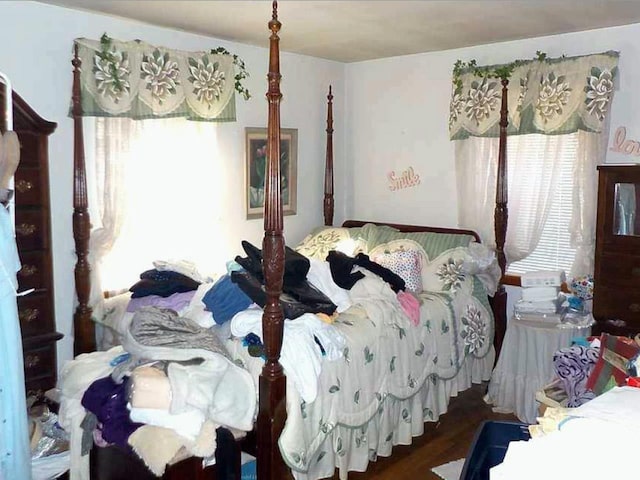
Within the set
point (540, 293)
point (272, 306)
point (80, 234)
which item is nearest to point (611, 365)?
point (272, 306)

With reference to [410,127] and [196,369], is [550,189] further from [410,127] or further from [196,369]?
[196,369]

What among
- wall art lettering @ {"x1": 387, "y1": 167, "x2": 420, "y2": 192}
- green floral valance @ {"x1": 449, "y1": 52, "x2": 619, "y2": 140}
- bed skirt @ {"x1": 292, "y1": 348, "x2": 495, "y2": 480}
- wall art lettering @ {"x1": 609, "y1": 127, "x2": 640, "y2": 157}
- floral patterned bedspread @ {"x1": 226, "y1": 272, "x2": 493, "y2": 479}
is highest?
green floral valance @ {"x1": 449, "y1": 52, "x2": 619, "y2": 140}

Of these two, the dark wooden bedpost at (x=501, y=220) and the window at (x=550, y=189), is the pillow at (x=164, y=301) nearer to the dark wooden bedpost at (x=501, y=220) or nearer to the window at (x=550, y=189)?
the dark wooden bedpost at (x=501, y=220)

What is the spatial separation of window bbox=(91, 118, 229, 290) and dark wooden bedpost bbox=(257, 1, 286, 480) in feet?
4.51

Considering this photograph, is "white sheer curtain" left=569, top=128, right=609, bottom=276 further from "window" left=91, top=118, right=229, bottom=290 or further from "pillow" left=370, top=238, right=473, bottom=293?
"window" left=91, top=118, right=229, bottom=290

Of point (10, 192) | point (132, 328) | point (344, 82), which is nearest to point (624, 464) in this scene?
point (132, 328)

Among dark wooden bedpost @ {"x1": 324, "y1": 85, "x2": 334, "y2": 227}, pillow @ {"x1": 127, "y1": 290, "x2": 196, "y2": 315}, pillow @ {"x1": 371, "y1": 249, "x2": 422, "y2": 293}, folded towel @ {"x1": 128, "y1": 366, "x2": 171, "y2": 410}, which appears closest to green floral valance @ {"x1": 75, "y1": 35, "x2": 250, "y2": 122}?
dark wooden bedpost @ {"x1": 324, "y1": 85, "x2": 334, "y2": 227}

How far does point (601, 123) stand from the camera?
3.72 meters

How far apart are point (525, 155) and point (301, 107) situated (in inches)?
68.1

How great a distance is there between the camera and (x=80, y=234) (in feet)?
11.0

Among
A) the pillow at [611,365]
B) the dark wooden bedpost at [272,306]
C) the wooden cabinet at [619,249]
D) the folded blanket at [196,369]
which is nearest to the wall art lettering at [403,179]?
the wooden cabinet at [619,249]

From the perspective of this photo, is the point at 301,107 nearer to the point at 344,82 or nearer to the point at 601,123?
the point at 344,82

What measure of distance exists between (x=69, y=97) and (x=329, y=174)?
2.09m

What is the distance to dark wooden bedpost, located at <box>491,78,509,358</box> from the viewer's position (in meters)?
4.01
